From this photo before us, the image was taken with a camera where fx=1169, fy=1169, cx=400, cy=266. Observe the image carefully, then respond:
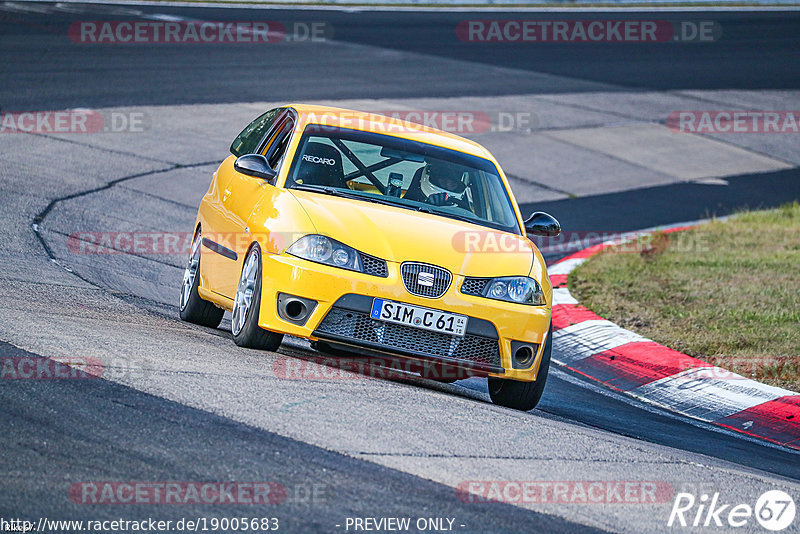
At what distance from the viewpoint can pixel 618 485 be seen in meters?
5.54

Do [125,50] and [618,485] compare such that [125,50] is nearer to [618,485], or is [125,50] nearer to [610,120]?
[610,120]

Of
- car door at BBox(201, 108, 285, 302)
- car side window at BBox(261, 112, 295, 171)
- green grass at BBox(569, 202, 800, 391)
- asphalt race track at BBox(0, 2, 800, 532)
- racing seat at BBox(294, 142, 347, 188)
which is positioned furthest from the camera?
green grass at BBox(569, 202, 800, 391)

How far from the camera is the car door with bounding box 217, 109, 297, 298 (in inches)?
303

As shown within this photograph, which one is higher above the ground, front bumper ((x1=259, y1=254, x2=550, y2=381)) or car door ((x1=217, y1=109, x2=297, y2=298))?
car door ((x1=217, y1=109, x2=297, y2=298))

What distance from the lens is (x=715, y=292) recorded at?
11328 millimetres

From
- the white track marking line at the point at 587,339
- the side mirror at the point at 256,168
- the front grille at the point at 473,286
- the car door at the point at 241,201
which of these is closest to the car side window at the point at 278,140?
the car door at the point at 241,201

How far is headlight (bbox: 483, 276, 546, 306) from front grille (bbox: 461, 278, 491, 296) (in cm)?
3

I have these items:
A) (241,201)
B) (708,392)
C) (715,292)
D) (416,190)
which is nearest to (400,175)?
(416,190)

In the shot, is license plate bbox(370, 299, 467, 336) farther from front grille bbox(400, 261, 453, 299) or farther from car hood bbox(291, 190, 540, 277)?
car hood bbox(291, 190, 540, 277)

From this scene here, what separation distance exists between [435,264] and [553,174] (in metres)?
10.7

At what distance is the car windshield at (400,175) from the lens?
7914 mm

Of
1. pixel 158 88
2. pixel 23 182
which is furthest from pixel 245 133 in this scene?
pixel 158 88

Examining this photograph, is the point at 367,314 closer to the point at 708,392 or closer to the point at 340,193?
the point at 340,193

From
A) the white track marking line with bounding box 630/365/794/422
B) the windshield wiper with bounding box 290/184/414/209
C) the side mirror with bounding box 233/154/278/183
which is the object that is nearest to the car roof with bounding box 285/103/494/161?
the side mirror with bounding box 233/154/278/183
